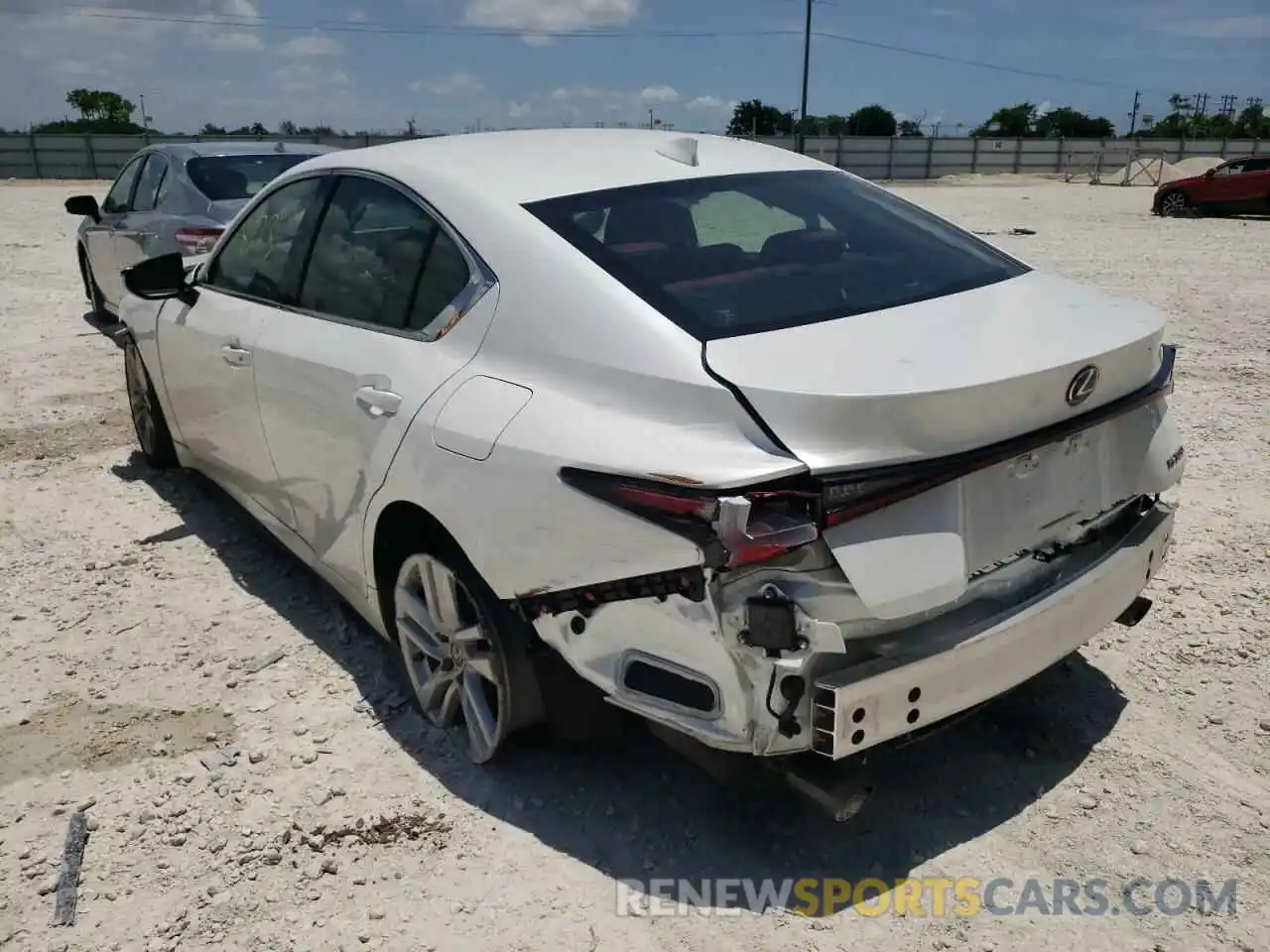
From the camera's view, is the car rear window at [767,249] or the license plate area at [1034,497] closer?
the license plate area at [1034,497]

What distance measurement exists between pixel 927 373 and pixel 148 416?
14.9 ft

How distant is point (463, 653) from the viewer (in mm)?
2885

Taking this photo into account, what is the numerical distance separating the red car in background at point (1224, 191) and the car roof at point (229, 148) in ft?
66.6

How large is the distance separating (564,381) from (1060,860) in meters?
1.72

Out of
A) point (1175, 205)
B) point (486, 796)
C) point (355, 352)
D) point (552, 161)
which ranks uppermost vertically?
point (552, 161)

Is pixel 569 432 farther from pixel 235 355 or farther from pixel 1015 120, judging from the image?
pixel 1015 120

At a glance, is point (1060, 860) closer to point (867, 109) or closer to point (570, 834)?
point (570, 834)

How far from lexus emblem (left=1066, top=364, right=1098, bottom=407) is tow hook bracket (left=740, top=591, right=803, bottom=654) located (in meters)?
0.88

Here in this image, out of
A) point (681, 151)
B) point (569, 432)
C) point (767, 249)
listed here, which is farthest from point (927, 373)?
point (681, 151)

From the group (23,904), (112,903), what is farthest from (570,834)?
(23,904)

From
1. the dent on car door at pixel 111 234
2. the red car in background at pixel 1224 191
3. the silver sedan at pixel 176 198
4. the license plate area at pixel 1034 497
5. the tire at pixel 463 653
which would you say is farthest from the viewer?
the red car in background at pixel 1224 191

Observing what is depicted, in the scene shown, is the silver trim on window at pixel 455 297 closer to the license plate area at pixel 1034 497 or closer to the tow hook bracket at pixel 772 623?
the tow hook bracket at pixel 772 623

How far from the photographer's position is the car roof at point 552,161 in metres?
2.97

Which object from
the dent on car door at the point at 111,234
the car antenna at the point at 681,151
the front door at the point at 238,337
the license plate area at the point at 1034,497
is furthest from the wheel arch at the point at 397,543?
the dent on car door at the point at 111,234
